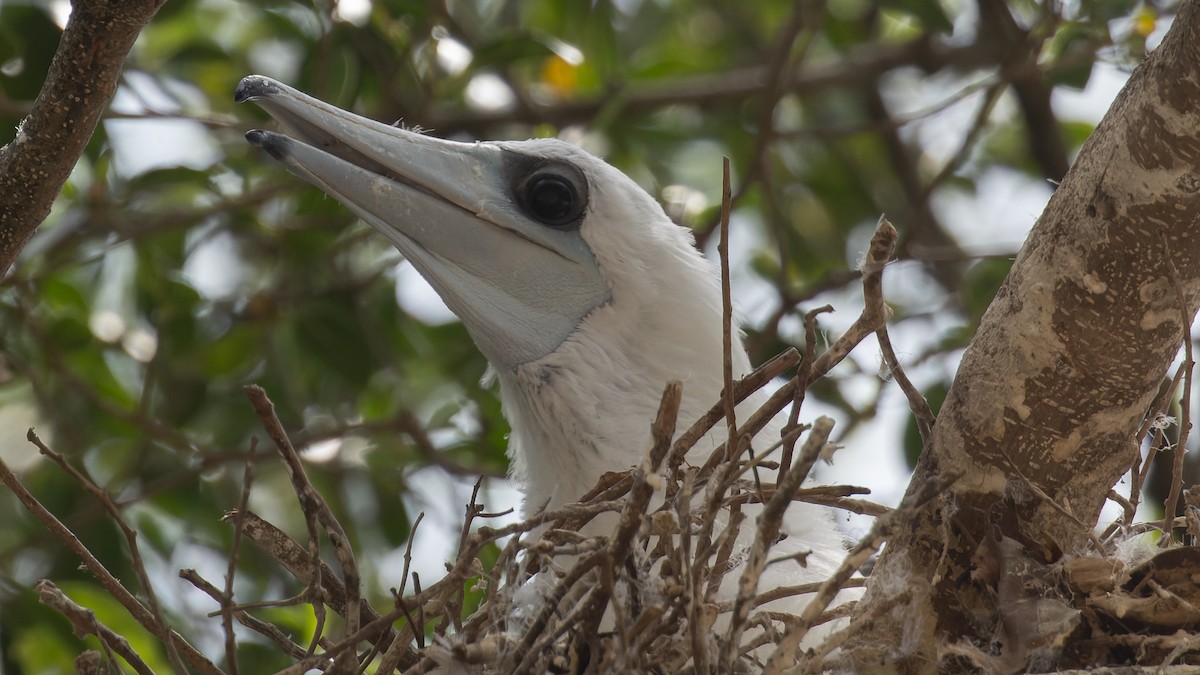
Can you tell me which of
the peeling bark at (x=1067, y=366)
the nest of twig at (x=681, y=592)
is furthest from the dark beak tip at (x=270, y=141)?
the peeling bark at (x=1067, y=366)

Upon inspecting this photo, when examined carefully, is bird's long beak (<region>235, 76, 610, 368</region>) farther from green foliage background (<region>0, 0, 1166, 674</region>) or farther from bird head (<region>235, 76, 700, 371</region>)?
green foliage background (<region>0, 0, 1166, 674</region>)

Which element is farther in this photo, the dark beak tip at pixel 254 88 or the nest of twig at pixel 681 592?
the dark beak tip at pixel 254 88

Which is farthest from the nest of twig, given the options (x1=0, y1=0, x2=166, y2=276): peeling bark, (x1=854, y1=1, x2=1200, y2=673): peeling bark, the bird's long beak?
the bird's long beak

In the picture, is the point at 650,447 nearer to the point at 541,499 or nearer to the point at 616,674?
the point at 616,674

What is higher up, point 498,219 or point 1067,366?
point 498,219

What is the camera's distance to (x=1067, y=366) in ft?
6.31

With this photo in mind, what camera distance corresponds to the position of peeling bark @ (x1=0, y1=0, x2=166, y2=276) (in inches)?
76.1

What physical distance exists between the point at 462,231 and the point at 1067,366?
1168 mm

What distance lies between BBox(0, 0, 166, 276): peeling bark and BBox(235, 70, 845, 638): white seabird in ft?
1.74

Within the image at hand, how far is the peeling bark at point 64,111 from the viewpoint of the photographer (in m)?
1.93

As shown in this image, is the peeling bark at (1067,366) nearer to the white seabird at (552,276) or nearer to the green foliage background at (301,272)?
the white seabird at (552,276)

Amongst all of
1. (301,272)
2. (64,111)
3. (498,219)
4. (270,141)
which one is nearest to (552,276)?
(498,219)

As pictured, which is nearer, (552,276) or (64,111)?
(64,111)

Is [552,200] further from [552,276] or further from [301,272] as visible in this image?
[301,272]
